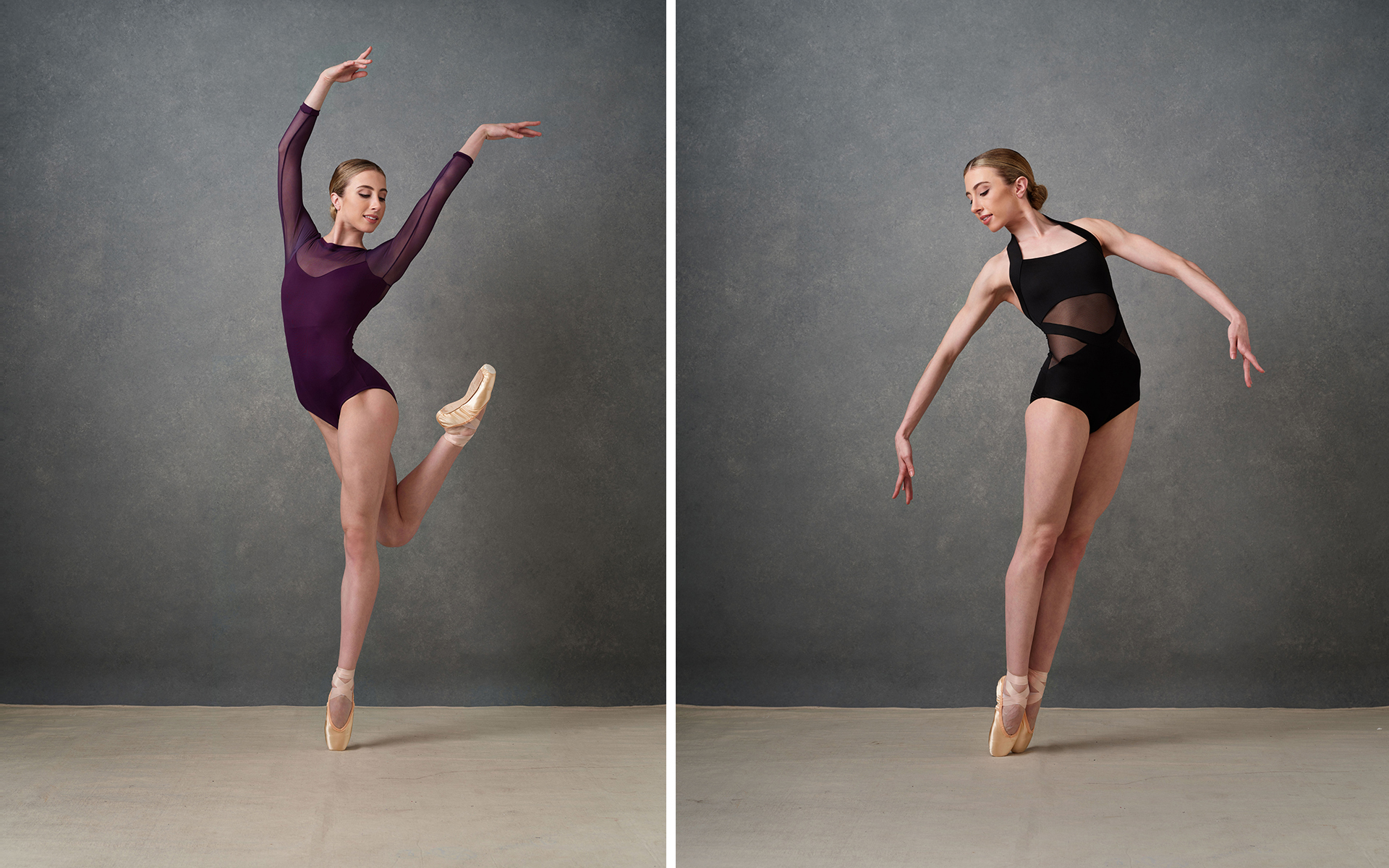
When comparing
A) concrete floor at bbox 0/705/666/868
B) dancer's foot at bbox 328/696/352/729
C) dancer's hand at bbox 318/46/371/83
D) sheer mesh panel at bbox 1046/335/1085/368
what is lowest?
concrete floor at bbox 0/705/666/868

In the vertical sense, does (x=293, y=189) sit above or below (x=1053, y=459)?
above

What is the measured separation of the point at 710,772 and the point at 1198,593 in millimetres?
1602

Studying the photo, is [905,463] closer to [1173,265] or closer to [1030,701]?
[1030,701]

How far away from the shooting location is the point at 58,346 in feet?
9.78

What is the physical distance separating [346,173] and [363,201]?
93 mm

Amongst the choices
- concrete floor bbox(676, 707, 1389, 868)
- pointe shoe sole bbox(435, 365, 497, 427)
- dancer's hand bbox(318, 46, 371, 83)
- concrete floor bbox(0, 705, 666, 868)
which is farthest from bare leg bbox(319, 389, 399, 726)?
concrete floor bbox(676, 707, 1389, 868)

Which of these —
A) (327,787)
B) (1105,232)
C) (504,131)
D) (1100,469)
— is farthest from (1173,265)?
(327,787)

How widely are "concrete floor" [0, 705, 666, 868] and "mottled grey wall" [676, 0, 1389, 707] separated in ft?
2.34

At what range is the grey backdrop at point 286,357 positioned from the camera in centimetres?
297

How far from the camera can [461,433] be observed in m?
Result: 2.67

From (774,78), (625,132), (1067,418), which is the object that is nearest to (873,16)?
(774,78)

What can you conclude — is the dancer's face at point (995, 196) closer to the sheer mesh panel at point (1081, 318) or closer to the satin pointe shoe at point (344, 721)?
A: the sheer mesh panel at point (1081, 318)

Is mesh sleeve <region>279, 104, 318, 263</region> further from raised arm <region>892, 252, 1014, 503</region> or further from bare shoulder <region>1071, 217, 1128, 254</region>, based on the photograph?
bare shoulder <region>1071, 217, 1128, 254</region>

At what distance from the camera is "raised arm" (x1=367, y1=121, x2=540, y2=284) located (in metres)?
2.56
